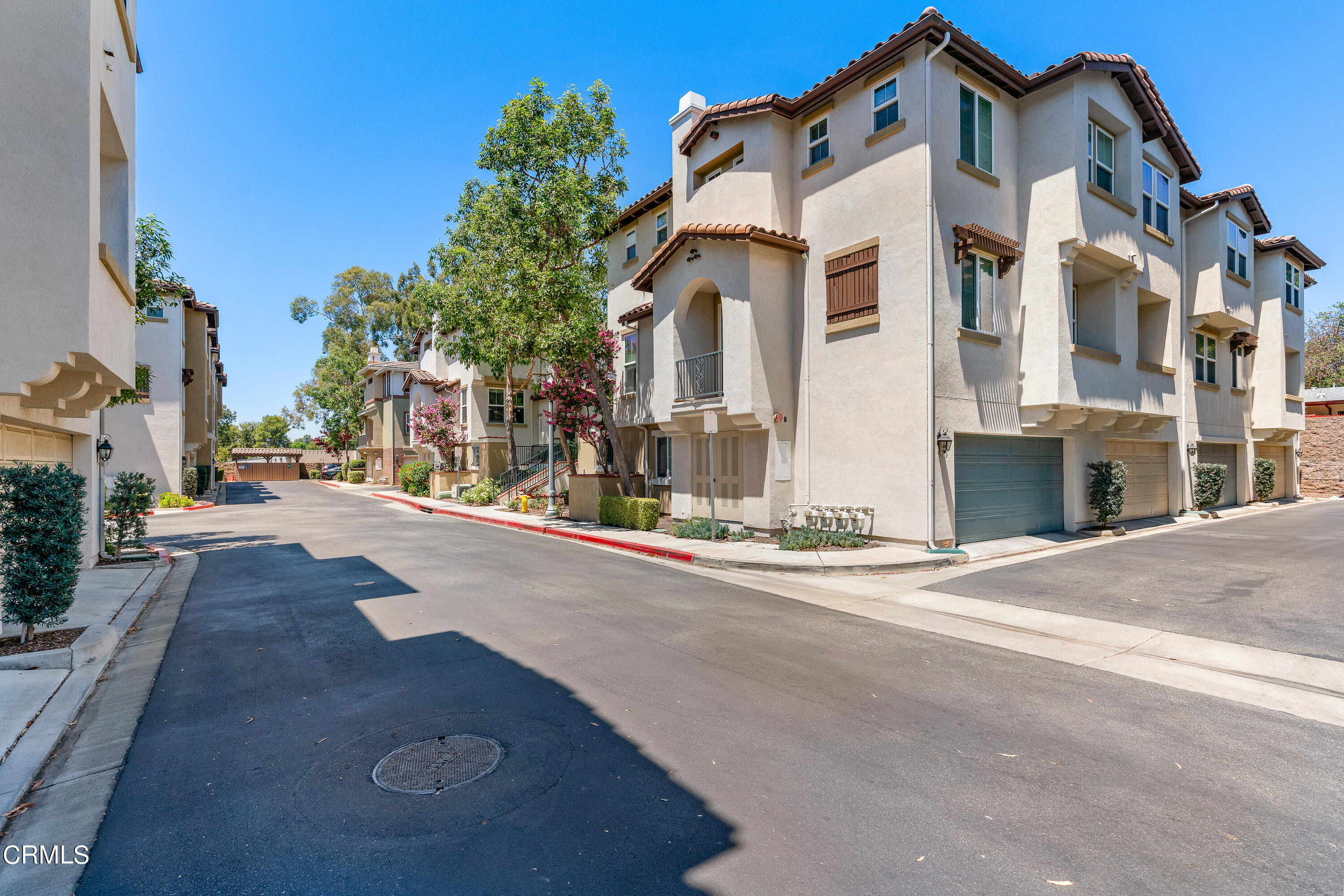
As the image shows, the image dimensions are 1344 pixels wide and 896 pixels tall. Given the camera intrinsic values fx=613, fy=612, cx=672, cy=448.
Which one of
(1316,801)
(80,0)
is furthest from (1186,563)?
(80,0)

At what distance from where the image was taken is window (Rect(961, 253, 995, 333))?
43.8 ft

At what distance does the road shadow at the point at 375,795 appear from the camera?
10.1ft

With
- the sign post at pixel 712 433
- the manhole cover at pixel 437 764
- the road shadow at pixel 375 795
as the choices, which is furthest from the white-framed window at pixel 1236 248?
the manhole cover at pixel 437 764

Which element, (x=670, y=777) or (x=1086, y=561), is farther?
(x=1086, y=561)

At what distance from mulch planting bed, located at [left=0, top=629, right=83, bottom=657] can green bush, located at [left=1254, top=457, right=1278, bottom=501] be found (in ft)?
111

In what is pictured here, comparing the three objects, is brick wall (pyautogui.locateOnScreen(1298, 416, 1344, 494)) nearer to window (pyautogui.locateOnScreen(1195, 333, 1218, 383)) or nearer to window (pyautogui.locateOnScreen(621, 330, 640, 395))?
window (pyautogui.locateOnScreen(1195, 333, 1218, 383))

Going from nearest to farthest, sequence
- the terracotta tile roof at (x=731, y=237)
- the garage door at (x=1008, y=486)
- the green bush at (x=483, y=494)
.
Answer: the garage door at (x=1008, y=486) < the terracotta tile roof at (x=731, y=237) < the green bush at (x=483, y=494)

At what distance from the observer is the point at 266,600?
9312 millimetres

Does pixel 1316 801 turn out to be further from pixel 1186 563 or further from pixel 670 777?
pixel 1186 563

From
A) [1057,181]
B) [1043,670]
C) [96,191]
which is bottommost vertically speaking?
[1043,670]

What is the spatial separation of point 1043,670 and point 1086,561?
23.8 ft

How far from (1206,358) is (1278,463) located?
1029cm

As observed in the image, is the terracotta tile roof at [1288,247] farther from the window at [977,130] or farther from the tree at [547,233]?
the tree at [547,233]

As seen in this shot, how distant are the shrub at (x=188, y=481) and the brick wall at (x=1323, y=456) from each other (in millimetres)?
51817
